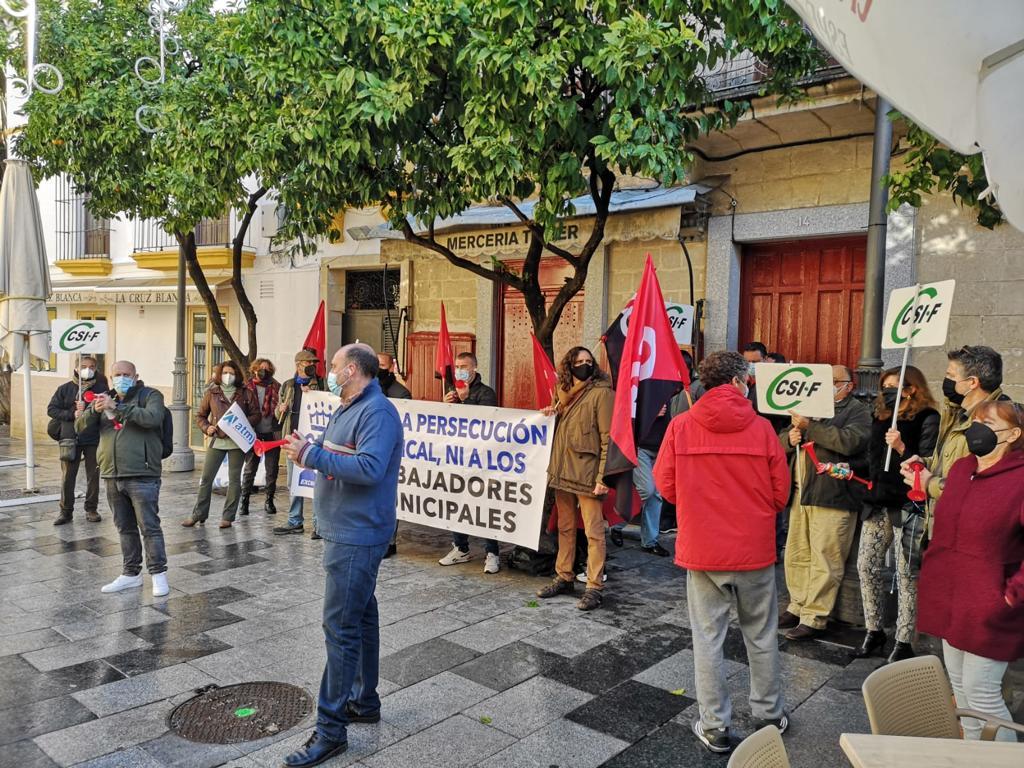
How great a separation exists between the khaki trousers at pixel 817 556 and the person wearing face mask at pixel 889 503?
151 mm

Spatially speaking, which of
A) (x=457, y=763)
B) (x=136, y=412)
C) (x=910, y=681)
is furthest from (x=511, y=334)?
(x=910, y=681)

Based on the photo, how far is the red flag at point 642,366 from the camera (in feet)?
19.9

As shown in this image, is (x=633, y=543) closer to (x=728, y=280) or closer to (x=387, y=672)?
(x=728, y=280)

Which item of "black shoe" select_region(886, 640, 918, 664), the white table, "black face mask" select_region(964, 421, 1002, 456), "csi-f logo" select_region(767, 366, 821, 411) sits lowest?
"black shoe" select_region(886, 640, 918, 664)

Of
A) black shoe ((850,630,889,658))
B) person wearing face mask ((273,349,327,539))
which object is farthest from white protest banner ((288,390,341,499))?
black shoe ((850,630,889,658))

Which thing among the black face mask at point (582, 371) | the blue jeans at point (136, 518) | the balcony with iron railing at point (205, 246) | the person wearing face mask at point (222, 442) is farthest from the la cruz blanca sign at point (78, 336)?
the black face mask at point (582, 371)

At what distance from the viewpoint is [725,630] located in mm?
4039

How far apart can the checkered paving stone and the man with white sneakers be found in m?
0.24

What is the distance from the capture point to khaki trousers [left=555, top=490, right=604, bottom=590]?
6.30m

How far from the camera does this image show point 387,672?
491 centimetres

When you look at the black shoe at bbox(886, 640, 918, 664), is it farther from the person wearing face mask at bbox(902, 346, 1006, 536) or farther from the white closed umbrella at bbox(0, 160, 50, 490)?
the white closed umbrella at bbox(0, 160, 50, 490)

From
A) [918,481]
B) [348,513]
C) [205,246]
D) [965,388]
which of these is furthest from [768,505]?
[205,246]

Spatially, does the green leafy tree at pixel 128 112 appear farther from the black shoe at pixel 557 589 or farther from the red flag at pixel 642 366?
the black shoe at pixel 557 589

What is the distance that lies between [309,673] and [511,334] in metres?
7.43
